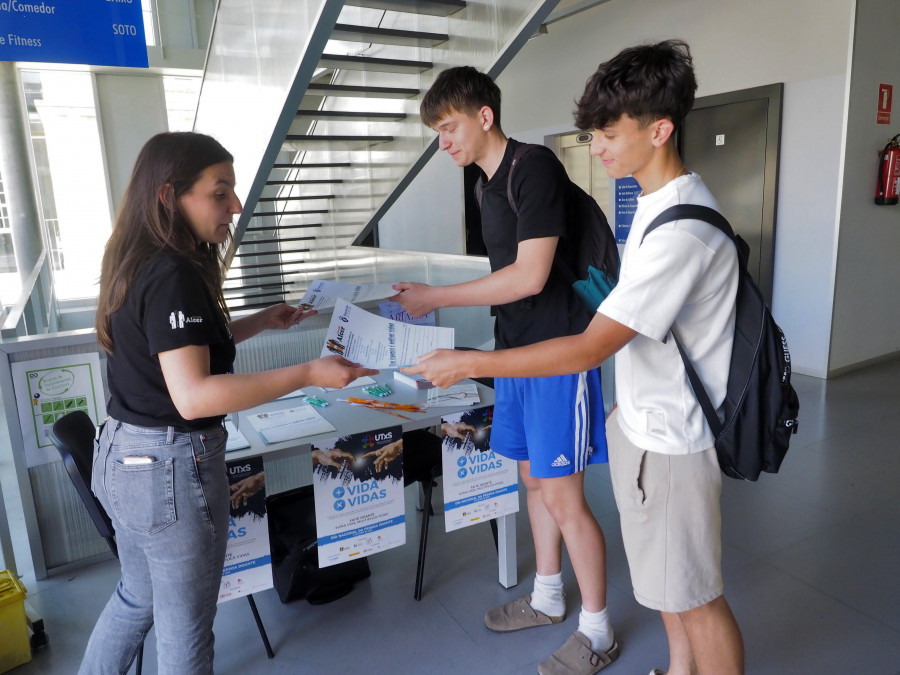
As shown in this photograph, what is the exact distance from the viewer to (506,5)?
374 centimetres

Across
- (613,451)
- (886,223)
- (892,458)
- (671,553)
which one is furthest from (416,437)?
(886,223)

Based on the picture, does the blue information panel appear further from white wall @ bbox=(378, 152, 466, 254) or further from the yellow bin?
white wall @ bbox=(378, 152, 466, 254)

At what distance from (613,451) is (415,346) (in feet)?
1.81

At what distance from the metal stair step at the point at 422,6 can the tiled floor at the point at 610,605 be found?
3.04 metres

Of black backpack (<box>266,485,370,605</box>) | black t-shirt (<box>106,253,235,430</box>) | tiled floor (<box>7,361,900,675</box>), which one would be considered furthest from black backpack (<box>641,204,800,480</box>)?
black backpack (<box>266,485,370,605</box>)

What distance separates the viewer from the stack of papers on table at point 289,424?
1.86 metres

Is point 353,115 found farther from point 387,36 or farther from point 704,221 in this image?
point 704,221

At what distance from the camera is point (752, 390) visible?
3.70ft

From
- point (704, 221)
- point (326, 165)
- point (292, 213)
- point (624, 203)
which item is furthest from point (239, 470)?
point (624, 203)

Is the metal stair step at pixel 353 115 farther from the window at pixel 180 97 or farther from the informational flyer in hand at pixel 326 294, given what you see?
the window at pixel 180 97

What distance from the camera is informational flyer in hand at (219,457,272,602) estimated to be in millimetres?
1738

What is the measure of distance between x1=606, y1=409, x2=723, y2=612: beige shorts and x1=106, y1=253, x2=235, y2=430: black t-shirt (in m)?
0.86

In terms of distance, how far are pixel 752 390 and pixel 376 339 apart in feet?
2.86

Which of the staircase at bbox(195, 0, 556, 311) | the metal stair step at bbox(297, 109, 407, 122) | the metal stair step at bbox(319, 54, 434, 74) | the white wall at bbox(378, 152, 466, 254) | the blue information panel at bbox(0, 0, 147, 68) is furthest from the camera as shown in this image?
the white wall at bbox(378, 152, 466, 254)
